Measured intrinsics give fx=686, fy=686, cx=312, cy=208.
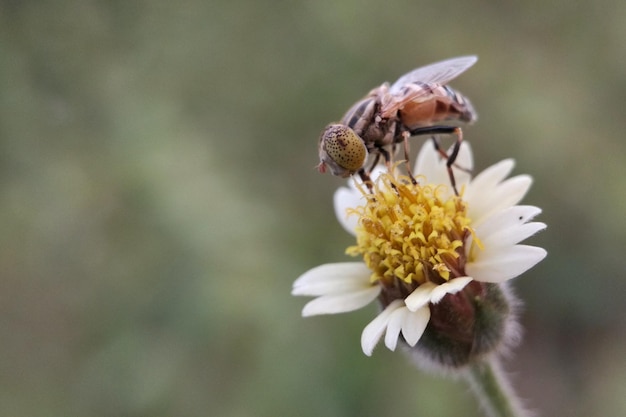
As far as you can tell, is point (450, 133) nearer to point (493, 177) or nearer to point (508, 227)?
point (493, 177)

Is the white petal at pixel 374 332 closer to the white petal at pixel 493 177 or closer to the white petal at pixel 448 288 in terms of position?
the white petal at pixel 448 288

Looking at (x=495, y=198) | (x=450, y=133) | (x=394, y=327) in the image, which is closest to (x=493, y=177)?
(x=495, y=198)

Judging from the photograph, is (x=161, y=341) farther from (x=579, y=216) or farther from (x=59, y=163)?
(x=579, y=216)

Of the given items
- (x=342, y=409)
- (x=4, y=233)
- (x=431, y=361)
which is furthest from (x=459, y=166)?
(x=4, y=233)

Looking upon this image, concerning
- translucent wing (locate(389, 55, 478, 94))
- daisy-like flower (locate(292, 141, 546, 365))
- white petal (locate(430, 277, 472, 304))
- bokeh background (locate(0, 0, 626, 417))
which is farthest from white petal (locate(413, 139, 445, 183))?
bokeh background (locate(0, 0, 626, 417))

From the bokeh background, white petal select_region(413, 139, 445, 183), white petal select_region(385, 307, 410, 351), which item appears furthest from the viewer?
the bokeh background

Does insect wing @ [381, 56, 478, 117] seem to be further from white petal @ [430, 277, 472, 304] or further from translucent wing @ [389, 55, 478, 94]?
white petal @ [430, 277, 472, 304]

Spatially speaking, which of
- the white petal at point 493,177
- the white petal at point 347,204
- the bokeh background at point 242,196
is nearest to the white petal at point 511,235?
the white petal at point 493,177
